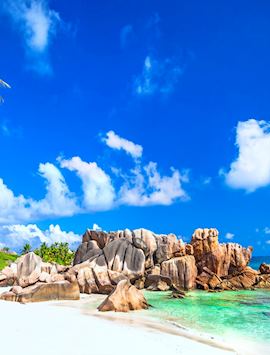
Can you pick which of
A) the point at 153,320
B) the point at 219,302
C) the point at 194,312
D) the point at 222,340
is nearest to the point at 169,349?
the point at 222,340

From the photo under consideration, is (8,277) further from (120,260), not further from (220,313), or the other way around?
(220,313)

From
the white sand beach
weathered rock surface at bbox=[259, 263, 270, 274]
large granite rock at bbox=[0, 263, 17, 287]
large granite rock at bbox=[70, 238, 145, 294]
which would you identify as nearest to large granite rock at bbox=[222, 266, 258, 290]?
weathered rock surface at bbox=[259, 263, 270, 274]

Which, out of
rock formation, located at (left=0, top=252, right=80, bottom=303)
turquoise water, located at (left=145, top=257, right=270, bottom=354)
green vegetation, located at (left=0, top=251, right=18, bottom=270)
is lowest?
turquoise water, located at (left=145, top=257, right=270, bottom=354)

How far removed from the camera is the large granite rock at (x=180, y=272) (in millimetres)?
41625

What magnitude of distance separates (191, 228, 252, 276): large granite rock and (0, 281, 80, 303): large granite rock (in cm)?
2447

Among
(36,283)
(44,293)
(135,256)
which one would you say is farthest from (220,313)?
A: (135,256)

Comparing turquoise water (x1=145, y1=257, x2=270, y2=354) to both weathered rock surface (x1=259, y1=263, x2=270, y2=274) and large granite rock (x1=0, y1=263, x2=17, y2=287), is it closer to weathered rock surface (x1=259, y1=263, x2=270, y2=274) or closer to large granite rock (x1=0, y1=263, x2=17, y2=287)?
weathered rock surface (x1=259, y1=263, x2=270, y2=274)

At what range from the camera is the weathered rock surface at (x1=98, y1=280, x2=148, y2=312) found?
75.2 ft

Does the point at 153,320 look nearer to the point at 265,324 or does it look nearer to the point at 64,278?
the point at 265,324

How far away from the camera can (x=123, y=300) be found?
77.0 ft

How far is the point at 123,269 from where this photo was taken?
42.4 metres

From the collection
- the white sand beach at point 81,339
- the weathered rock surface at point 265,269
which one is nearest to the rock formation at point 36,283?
the white sand beach at point 81,339

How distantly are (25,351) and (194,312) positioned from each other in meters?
17.8

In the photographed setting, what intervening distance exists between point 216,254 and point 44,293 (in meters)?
29.0
